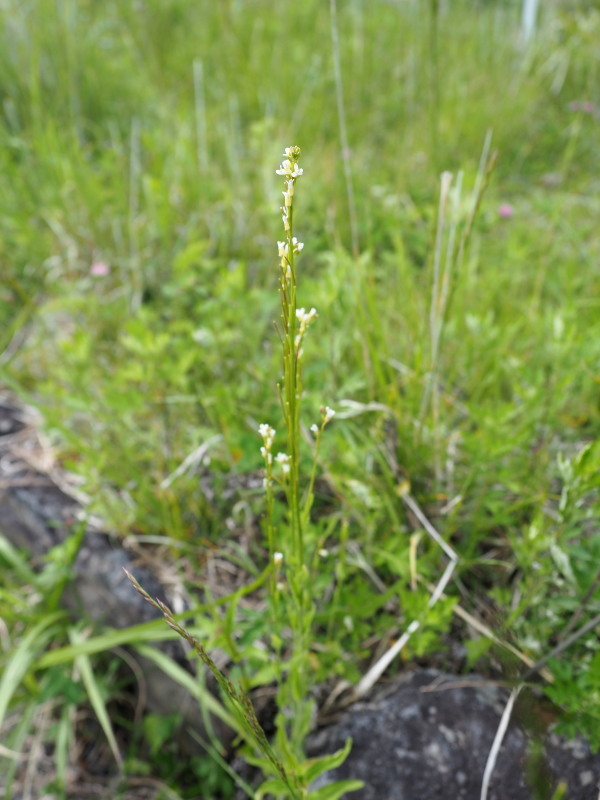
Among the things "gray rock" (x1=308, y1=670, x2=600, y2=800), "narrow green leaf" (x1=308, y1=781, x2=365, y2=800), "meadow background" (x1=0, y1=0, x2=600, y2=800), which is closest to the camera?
"narrow green leaf" (x1=308, y1=781, x2=365, y2=800)

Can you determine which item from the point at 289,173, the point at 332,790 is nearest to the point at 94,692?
the point at 332,790

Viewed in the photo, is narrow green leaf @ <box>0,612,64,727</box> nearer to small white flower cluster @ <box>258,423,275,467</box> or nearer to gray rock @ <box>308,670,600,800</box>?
gray rock @ <box>308,670,600,800</box>

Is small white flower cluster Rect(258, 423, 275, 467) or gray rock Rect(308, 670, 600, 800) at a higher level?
small white flower cluster Rect(258, 423, 275, 467)

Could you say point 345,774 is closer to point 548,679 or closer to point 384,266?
point 548,679

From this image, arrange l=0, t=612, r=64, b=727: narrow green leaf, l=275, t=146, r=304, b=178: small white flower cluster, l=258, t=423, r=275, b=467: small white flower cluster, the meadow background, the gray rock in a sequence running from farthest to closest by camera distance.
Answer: l=0, t=612, r=64, b=727: narrow green leaf < the meadow background < the gray rock < l=258, t=423, r=275, b=467: small white flower cluster < l=275, t=146, r=304, b=178: small white flower cluster

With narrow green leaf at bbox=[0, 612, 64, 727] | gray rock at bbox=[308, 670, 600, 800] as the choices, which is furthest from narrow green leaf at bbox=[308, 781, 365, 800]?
narrow green leaf at bbox=[0, 612, 64, 727]

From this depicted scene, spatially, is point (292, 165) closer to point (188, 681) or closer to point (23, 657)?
point (188, 681)

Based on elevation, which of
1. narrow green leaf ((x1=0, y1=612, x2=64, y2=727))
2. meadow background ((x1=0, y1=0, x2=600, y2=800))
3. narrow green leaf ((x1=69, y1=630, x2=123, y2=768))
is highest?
meadow background ((x1=0, y1=0, x2=600, y2=800))

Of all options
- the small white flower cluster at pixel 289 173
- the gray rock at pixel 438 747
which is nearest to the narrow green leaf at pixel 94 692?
the gray rock at pixel 438 747

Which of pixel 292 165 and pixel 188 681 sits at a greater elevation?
pixel 292 165
